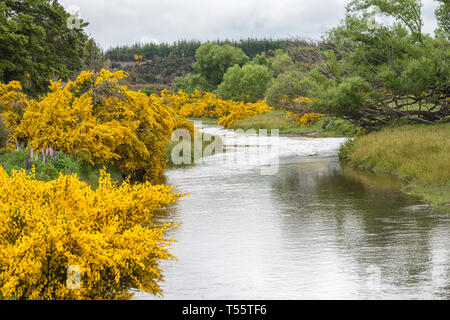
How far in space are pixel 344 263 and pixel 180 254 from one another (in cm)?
324

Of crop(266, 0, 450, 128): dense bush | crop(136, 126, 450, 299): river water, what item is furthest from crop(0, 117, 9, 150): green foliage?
crop(266, 0, 450, 128): dense bush

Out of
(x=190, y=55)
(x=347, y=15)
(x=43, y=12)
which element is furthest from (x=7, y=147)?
(x=190, y=55)

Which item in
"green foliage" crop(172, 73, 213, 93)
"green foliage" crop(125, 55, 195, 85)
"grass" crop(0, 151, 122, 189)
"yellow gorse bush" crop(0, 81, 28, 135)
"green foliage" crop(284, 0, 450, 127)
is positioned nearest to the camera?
"grass" crop(0, 151, 122, 189)

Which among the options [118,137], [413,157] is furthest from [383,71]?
[118,137]

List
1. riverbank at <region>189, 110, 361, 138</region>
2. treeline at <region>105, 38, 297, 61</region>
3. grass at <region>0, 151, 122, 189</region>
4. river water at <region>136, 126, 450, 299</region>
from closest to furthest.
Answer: river water at <region>136, 126, 450, 299</region>
grass at <region>0, 151, 122, 189</region>
riverbank at <region>189, 110, 361, 138</region>
treeline at <region>105, 38, 297, 61</region>

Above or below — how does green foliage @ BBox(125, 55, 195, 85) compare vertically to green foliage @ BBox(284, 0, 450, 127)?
above

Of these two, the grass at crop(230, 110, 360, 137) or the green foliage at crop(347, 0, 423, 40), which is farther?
the grass at crop(230, 110, 360, 137)

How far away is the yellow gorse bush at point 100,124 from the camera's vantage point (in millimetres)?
18766

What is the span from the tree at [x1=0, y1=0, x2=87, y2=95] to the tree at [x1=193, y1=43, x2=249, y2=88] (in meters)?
68.9

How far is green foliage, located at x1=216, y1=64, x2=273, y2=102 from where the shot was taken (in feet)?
269

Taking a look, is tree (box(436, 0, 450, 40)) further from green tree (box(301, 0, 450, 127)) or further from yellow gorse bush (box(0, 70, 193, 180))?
yellow gorse bush (box(0, 70, 193, 180))

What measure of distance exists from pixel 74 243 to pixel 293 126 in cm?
4759

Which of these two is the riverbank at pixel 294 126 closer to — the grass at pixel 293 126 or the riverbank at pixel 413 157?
the grass at pixel 293 126

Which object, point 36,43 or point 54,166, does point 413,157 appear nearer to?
point 54,166
